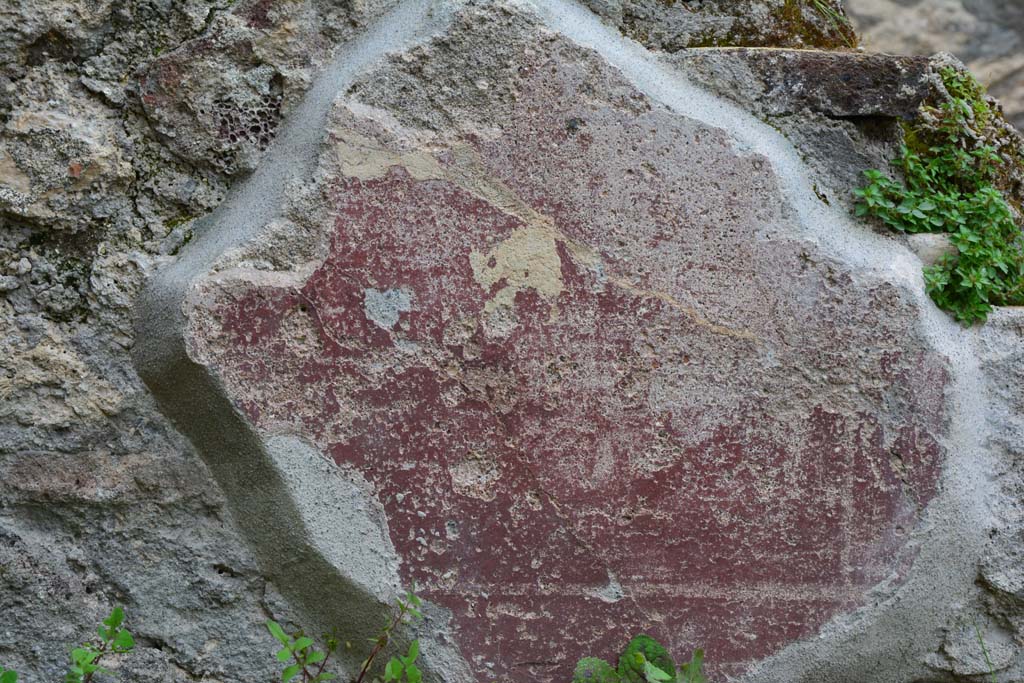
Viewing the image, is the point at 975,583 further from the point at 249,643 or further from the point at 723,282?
the point at 249,643

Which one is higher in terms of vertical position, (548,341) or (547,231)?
(547,231)

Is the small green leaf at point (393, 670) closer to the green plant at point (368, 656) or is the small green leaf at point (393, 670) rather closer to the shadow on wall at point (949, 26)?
the green plant at point (368, 656)

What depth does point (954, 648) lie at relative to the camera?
1.42 meters

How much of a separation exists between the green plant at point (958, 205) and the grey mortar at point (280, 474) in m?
0.76

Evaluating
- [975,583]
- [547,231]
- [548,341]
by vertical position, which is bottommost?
[975,583]

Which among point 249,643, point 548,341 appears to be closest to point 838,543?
point 548,341

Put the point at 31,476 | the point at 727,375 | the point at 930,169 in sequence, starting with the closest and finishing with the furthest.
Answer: the point at 31,476
the point at 727,375
the point at 930,169

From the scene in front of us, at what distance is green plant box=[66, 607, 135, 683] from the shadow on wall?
3.32m

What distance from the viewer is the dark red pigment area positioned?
1263 millimetres

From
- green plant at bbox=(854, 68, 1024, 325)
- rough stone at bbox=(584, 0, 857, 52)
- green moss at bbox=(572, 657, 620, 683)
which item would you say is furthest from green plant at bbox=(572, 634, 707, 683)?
rough stone at bbox=(584, 0, 857, 52)

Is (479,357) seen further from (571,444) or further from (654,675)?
(654,675)

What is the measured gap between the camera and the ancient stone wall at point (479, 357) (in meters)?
1.25

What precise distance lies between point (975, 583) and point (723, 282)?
0.57 m

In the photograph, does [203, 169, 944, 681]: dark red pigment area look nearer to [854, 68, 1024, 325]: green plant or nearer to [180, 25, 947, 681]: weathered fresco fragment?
[180, 25, 947, 681]: weathered fresco fragment
